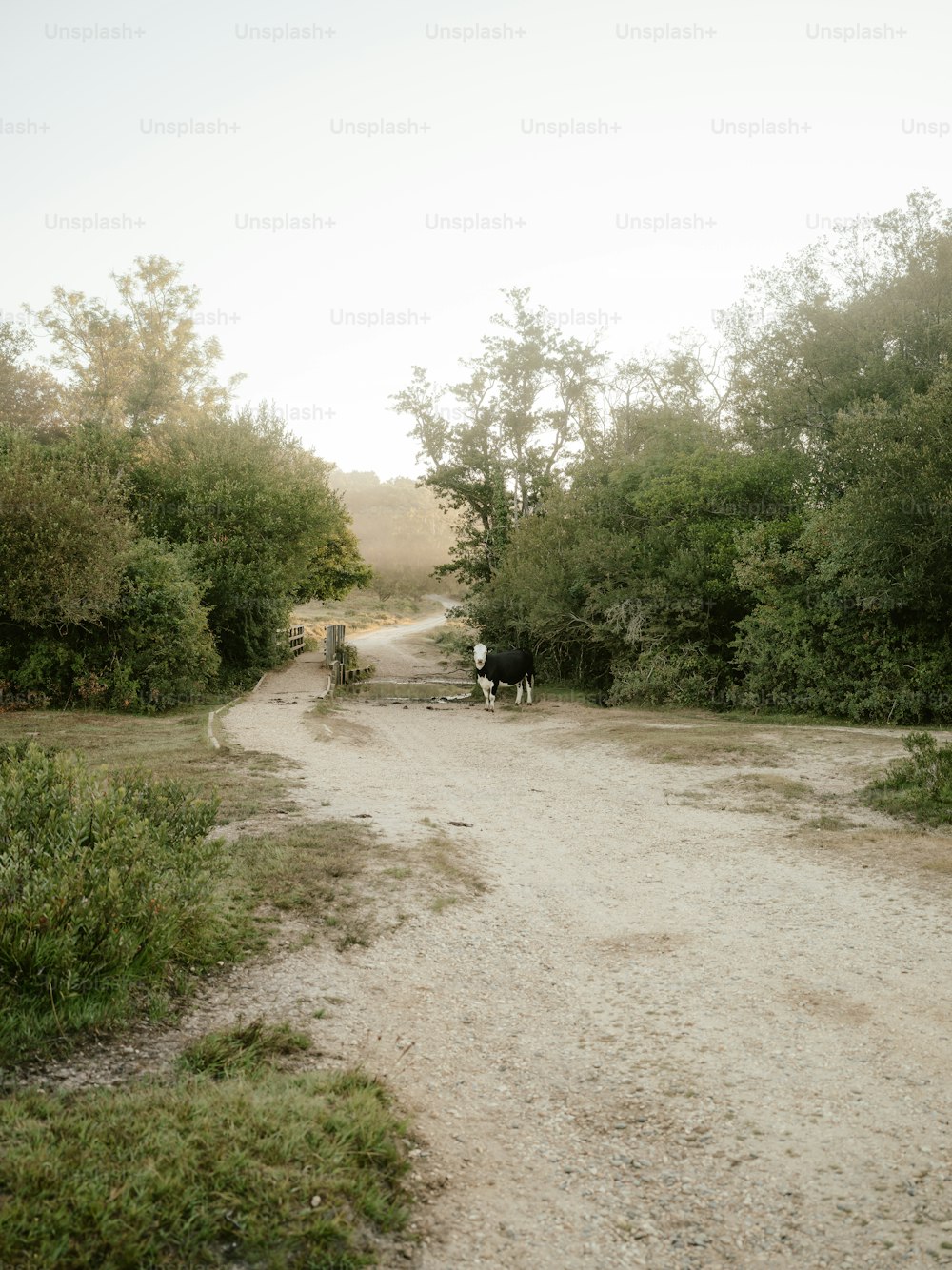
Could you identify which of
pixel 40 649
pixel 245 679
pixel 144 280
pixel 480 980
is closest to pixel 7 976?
pixel 480 980

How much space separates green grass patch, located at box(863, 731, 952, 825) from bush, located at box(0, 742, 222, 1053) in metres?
8.77

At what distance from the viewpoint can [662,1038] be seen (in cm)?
545

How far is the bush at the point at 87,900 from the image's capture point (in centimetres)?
461

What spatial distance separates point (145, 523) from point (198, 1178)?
28.5 meters

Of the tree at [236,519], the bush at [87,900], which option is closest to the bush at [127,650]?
the tree at [236,519]

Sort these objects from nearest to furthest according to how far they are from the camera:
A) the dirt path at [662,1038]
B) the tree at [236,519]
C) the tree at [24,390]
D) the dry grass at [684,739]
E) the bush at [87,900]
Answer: the dirt path at [662,1038] < the bush at [87,900] < the dry grass at [684,739] < the tree at [236,519] < the tree at [24,390]

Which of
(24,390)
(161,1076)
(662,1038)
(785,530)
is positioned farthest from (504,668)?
(24,390)

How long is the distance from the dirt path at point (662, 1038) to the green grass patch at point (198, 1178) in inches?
12.2

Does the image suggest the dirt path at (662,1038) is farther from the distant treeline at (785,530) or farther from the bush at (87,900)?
the distant treeline at (785,530)

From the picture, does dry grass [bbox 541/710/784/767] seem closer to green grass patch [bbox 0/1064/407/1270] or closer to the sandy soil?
the sandy soil

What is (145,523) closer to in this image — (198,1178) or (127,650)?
(127,650)

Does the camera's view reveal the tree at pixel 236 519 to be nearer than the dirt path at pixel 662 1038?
No

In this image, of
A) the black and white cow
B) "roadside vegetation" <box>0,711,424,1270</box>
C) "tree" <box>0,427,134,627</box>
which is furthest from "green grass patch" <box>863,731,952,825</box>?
"tree" <box>0,427,134,627</box>

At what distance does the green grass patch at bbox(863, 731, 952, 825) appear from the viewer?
428 inches
